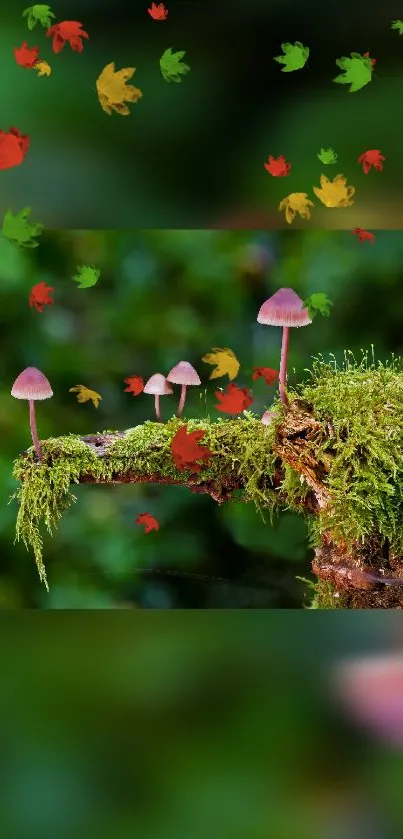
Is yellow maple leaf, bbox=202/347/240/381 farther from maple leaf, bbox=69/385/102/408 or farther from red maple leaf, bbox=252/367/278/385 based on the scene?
maple leaf, bbox=69/385/102/408

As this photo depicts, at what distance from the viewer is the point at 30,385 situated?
154 cm

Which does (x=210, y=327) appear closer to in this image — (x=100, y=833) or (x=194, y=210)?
(x=194, y=210)

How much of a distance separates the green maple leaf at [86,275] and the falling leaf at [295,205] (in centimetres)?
36

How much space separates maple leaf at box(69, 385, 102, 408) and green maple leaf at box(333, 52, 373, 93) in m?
0.70

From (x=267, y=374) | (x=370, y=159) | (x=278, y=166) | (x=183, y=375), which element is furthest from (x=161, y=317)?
(x=370, y=159)

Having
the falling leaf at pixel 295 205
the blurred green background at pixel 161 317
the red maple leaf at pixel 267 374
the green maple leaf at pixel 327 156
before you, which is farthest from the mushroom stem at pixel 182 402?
the green maple leaf at pixel 327 156

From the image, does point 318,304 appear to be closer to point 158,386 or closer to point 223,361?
point 223,361

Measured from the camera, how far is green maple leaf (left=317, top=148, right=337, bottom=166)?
152cm

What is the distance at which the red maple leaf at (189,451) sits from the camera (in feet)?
5.15

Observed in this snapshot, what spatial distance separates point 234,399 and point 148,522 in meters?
0.30

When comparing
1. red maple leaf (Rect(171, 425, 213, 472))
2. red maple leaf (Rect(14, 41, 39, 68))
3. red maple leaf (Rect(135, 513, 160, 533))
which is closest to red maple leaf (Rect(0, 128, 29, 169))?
red maple leaf (Rect(14, 41, 39, 68))

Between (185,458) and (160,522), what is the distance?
17 cm

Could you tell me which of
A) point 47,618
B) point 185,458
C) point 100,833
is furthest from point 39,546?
point 100,833

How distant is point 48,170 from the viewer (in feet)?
5.04
